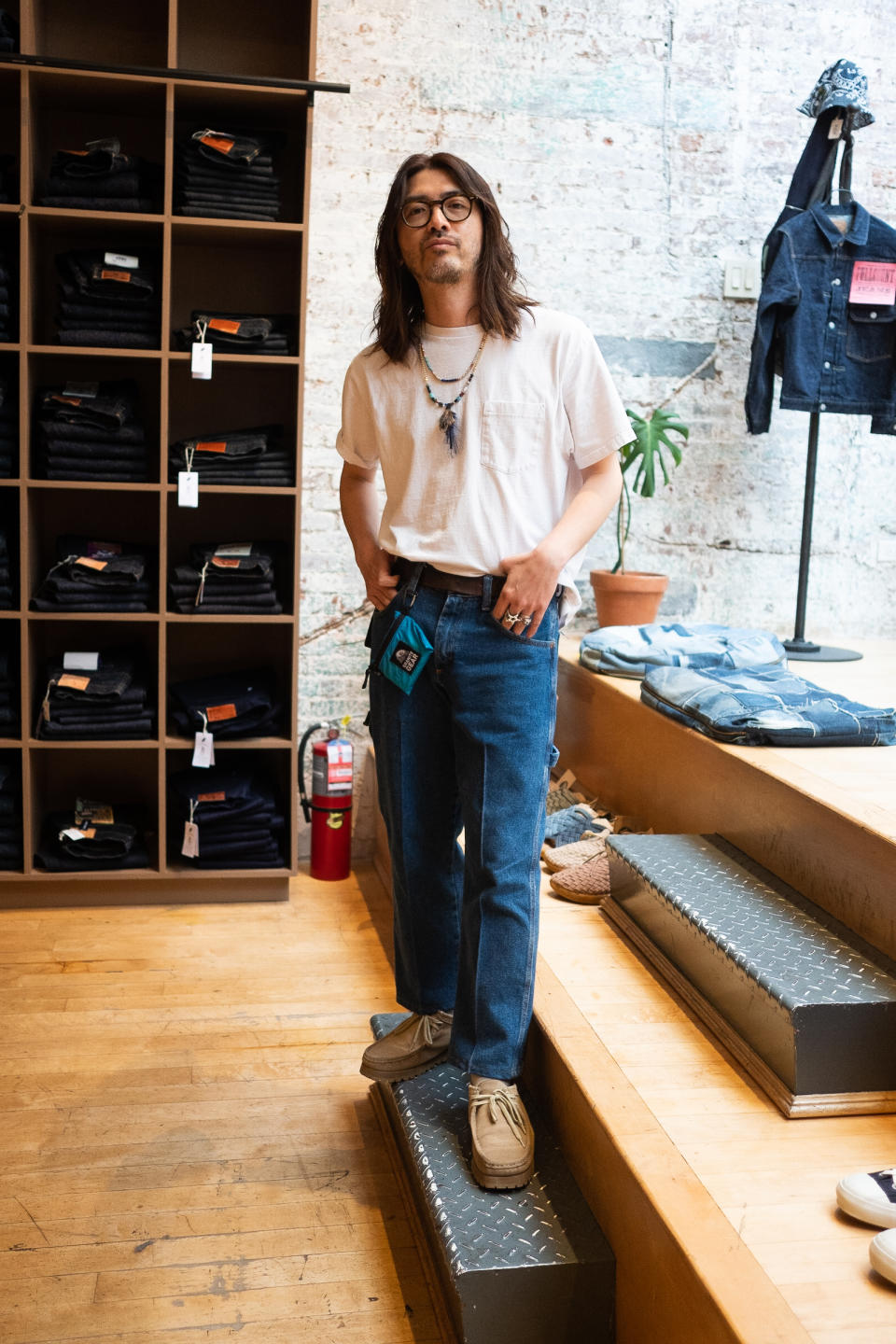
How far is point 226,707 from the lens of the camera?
3.34 m

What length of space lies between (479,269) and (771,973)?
1151mm

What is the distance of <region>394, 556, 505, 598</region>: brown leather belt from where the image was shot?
5.88 ft

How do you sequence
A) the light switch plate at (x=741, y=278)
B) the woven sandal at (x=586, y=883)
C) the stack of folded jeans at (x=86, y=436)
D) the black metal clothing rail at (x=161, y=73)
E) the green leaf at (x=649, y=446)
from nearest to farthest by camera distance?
the woven sandal at (x=586, y=883) < the black metal clothing rail at (x=161, y=73) < the stack of folded jeans at (x=86, y=436) < the green leaf at (x=649, y=446) < the light switch plate at (x=741, y=278)

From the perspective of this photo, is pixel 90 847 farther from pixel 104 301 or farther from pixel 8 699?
pixel 104 301

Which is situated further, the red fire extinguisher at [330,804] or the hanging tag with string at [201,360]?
the red fire extinguisher at [330,804]

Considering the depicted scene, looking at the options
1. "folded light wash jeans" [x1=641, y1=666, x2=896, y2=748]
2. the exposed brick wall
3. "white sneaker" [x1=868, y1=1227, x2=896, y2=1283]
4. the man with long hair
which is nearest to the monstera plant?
the exposed brick wall

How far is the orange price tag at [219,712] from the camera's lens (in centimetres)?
332

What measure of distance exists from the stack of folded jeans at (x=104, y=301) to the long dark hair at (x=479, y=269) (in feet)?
4.82

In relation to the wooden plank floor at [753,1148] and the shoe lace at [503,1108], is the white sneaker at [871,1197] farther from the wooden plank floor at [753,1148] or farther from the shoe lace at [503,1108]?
the shoe lace at [503,1108]

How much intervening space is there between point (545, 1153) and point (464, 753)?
0.64m

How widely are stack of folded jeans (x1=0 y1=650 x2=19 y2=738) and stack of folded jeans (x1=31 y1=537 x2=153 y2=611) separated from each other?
0.61 ft

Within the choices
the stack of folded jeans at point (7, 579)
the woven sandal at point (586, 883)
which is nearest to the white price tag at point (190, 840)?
the stack of folded jeans at point (7, 579)

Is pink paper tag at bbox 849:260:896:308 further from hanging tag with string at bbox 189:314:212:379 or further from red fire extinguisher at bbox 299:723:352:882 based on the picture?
red fire extinguisher at bbox 299:723:352:882

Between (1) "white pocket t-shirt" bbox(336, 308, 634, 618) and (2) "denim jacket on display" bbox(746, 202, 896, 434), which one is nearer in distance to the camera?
(1) "white pocket t-shirt" bbox(336, 308, 634, 618)
